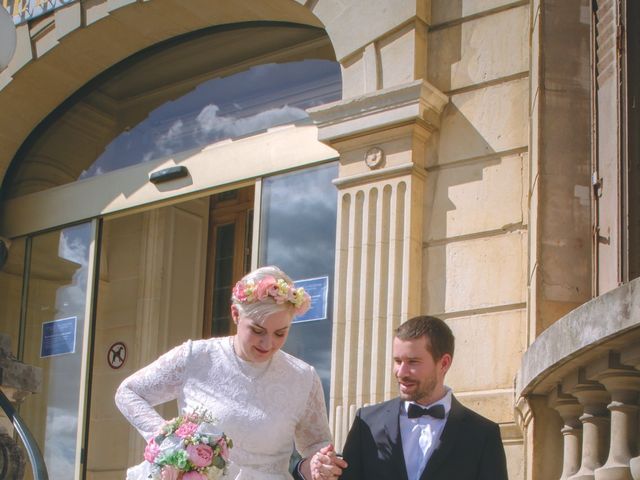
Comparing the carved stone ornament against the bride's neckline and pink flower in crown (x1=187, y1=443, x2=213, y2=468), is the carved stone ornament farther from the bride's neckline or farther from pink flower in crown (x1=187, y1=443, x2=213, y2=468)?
pink flower in crown (x1=187, y1=443, x2=213, y2=468)

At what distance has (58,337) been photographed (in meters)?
11.5

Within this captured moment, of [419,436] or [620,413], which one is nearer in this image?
[419,436]

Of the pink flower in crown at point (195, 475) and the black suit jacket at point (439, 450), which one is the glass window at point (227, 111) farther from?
the pink flower in crown at point (195, 475)

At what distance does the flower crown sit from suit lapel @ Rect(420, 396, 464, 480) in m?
0.79

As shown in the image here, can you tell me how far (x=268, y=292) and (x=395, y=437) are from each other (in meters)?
0.78

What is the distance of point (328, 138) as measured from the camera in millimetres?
8711

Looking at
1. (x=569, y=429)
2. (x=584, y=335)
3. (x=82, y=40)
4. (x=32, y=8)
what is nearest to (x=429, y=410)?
(x=584, y=335)

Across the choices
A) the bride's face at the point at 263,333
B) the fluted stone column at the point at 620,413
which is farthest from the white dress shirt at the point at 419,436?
the fluted stone column at the point at 620,413

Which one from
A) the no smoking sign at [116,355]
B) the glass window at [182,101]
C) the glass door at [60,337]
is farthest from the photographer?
the no smoking sign at [116,355]

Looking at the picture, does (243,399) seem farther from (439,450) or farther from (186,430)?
(439,450)

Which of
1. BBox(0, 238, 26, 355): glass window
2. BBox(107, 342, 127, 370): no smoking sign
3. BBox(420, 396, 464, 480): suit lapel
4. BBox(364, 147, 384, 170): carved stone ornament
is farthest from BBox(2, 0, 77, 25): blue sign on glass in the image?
BBox(420, 396, 464, 480): suit lapel

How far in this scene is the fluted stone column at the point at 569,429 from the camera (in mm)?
6121

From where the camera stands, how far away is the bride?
206 inches

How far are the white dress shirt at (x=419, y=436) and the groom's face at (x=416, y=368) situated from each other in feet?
0.32
